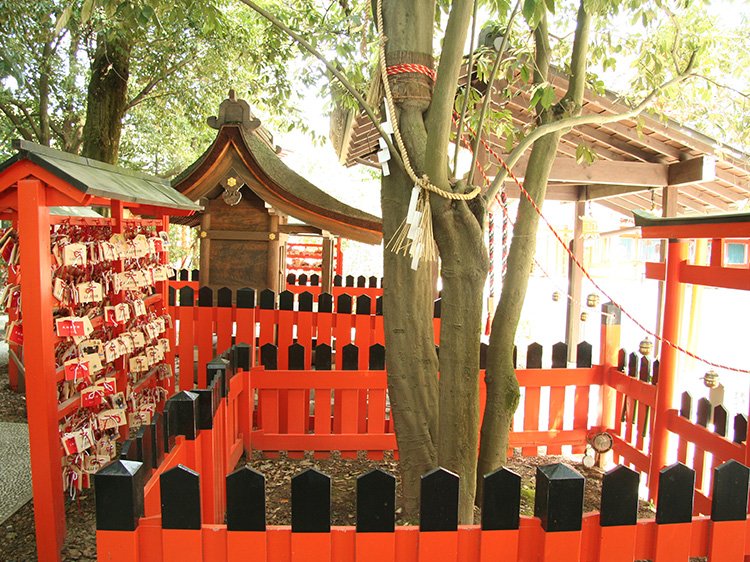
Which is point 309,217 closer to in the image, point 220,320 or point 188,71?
point 220,320

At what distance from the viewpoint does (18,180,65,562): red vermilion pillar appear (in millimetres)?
2486

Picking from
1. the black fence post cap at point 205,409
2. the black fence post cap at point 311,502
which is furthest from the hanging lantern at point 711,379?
the black fence post cap at point 205,409

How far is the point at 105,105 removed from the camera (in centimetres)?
801

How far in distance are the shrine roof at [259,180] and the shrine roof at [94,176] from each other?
4.35 ft

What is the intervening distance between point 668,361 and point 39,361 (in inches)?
139

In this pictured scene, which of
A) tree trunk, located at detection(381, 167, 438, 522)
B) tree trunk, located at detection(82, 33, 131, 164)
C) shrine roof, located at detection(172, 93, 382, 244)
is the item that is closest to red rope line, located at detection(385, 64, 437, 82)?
tree trunk, located at detection(381, 167, 438, 522)

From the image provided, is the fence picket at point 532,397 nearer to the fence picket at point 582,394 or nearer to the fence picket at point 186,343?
the fence picket at point 582,394

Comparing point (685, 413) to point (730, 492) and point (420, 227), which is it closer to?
point (730, 492)

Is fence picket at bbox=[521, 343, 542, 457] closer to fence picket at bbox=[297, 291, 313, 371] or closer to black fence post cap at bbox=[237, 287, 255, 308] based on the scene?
fence picket at bbox=[297, 291, 313, 371]

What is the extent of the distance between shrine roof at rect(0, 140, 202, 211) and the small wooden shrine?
4.45 ft

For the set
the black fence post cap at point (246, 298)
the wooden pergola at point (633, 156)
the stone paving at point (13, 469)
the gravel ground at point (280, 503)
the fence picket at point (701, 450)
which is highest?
the wooden pergola at point (633, 156)

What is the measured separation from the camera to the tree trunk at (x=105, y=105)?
25.9 ft

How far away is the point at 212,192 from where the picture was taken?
5840mm

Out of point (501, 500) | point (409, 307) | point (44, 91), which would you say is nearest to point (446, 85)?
point (409, 307)
